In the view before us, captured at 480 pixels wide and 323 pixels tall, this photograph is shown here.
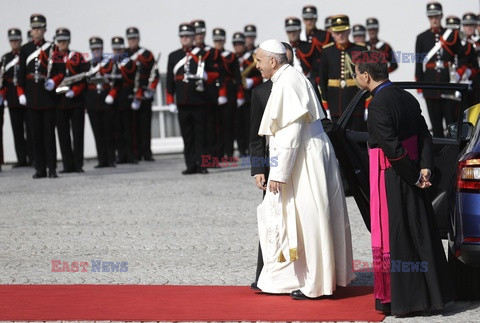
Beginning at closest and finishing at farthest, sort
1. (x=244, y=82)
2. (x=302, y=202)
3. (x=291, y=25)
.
→ (x=302, y=202) → (x=291, y=25) → (x=244, y=82)

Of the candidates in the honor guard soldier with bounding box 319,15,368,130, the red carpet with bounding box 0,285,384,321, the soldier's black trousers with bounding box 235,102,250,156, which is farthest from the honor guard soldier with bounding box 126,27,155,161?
the red carpet with bounding box 0,285,384,321

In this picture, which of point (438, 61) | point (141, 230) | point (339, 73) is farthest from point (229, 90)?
point (141, 230)

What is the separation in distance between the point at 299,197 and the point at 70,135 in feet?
38.9

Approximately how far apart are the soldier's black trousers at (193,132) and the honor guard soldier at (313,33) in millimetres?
1927

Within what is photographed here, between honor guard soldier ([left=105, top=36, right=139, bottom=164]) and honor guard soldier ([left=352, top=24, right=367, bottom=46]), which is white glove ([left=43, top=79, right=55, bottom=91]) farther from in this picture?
honor guard soldier ([left=352, top=24, right=367, bottom=46])

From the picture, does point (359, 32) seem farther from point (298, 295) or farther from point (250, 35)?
point (298, 295)

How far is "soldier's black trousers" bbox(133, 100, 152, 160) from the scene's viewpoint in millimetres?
23297

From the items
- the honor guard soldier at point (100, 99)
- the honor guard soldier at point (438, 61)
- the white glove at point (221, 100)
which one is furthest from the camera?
the honor guard soldier at point (100, 99)

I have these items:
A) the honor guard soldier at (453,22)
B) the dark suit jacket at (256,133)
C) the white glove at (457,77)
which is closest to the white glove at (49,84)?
the white glove at (457,77)

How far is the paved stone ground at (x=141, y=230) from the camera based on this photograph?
9781 millimetres

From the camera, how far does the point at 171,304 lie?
27.8ft

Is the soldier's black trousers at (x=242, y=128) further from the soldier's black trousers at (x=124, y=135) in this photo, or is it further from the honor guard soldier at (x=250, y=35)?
the soldier's black trousers at (x=124, y=135)

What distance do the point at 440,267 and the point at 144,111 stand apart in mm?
15834

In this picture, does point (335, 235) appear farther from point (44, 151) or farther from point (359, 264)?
point (44, 151)
